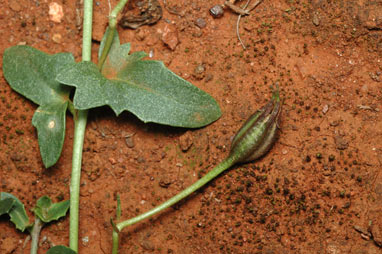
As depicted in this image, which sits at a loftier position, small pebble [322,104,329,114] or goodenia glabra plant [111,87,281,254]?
small pebble [322,104,329,114]

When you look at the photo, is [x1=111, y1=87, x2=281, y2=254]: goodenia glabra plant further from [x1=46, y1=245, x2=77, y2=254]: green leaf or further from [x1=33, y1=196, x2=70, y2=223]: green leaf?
[x1=33, y1=196, x2=70, y2=223]: green leaf

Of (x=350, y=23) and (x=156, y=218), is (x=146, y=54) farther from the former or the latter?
(x=350, y=23)

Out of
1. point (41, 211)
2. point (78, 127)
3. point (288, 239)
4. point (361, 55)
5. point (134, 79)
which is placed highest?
point (361, 55)

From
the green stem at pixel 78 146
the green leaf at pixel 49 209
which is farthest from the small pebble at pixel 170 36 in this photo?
the green leaf at pixel 49 209

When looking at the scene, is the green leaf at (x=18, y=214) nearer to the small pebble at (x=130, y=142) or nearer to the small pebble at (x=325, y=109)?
the small pebble at (x=130, y=142)

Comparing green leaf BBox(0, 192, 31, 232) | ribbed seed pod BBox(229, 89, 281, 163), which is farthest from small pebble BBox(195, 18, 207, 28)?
green leaf BBox(0, 192, 31, 232)

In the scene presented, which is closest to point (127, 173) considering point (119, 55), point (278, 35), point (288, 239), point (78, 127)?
point (78, 127)
